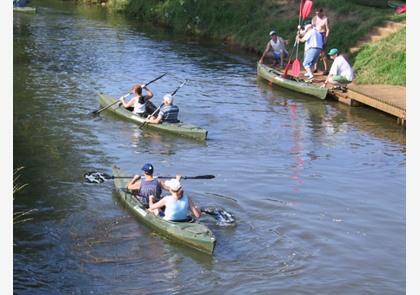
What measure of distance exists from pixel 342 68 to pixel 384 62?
185 cm

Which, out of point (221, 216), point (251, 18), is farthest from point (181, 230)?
point (251, 18)

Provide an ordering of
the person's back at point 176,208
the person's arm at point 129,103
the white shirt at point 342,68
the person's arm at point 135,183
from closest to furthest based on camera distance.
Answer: the person's back at point 176,208 < the person's arm at point 135,183 < the person's arm at point 129,103 < the white shirt at point 342,68

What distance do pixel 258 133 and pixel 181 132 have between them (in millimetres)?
2183

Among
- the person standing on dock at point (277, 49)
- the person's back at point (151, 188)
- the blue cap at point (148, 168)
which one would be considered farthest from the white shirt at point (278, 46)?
the blue cap at point (148, 168)

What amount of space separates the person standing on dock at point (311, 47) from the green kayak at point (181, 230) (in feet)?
39.8

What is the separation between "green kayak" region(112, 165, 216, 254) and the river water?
139 mm

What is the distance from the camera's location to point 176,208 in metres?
11.4

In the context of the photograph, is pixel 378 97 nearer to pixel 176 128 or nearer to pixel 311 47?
pixel 311 47

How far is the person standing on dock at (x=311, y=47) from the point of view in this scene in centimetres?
2275

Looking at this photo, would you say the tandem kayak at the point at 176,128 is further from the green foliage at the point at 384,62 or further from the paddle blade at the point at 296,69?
the green foliage at the point at 384,62

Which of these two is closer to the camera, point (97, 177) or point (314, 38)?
point (97, 177)

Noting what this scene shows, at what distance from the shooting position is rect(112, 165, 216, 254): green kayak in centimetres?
1082
